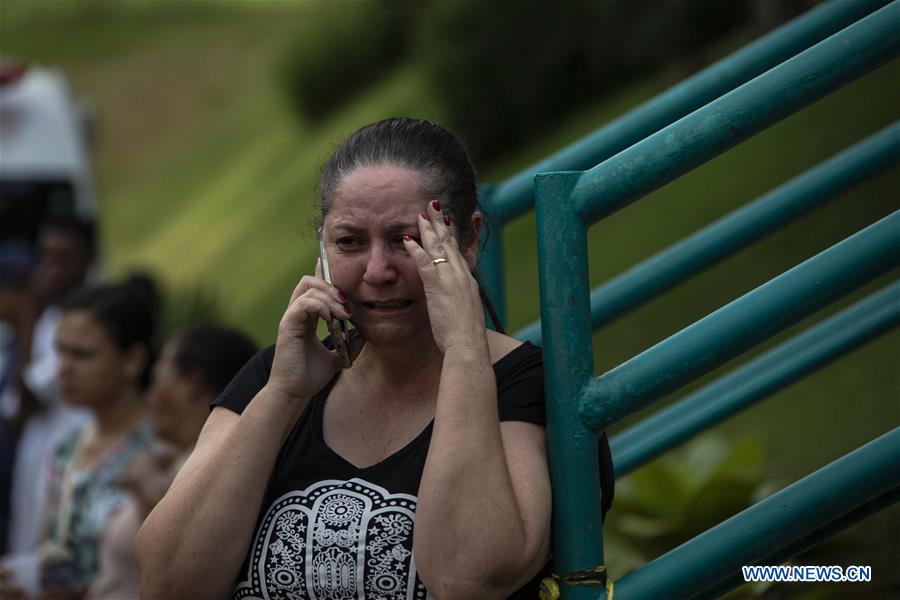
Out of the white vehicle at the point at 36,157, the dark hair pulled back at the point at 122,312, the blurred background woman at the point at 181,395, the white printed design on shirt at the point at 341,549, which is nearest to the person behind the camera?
the white printed design on shirt at the point at 341,549

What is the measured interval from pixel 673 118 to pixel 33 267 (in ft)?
15.1

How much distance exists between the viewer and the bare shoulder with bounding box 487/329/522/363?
2449 mm

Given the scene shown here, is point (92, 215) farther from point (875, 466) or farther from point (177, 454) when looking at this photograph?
point (875, 466)

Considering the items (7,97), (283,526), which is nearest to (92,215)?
(7,97)

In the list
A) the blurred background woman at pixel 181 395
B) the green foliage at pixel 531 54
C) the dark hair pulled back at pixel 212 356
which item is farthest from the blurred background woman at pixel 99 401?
the green foliage at pixel 531 54

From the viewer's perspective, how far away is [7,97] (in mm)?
9664

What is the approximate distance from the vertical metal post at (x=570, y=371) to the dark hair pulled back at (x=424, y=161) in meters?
0.23

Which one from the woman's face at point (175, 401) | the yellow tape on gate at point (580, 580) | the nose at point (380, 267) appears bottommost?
the yellow tape on gate at point (580, 580)

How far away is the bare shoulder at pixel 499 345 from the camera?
245cm

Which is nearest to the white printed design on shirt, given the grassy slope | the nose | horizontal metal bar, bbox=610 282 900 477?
the nose

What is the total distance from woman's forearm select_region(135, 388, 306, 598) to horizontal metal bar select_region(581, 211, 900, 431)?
1.94 feet

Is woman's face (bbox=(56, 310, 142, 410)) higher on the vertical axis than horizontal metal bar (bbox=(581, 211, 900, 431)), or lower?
higher

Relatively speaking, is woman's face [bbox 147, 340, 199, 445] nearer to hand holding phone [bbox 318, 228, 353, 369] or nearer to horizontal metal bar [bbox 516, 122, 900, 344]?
horizontal metal bar [bbox 516, 122, 900, 344]

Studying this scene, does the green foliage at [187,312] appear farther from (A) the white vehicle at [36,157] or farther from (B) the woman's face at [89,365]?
(B) the woman's face at [89,365]
